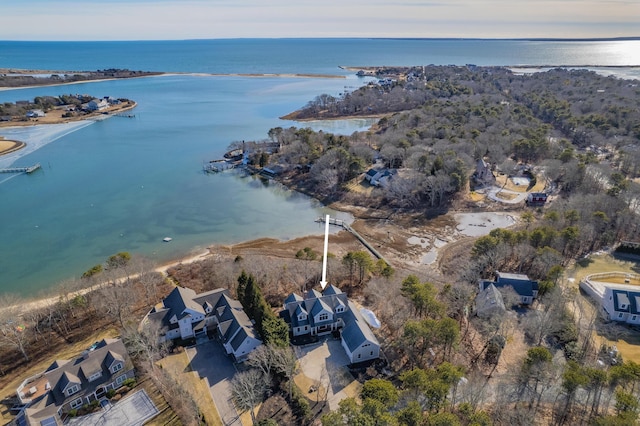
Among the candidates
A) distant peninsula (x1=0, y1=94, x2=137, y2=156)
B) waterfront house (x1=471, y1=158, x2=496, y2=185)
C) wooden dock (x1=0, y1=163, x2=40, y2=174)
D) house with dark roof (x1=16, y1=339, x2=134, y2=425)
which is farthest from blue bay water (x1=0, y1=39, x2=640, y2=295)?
waterfront house (x1=471, y1=158, x2=496, y2=185)

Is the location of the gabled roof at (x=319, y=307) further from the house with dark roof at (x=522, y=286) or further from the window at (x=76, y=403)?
the window at (x=76, y=403)

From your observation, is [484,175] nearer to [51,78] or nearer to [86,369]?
[86,369]

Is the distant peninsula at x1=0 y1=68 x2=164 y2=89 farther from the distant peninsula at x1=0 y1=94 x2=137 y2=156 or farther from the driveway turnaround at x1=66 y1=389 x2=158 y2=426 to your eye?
the driveway turnaround at x1=66 y1=389 x2=158 y2=426

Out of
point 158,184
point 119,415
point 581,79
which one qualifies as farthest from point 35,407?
point 581,79

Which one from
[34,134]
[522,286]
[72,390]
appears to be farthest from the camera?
[34,134]

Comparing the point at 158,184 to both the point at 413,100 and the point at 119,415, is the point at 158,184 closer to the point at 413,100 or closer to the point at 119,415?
the point at 119,415

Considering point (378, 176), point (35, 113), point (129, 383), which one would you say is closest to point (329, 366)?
point (129, 383)

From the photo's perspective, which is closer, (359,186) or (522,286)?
(522,286)
